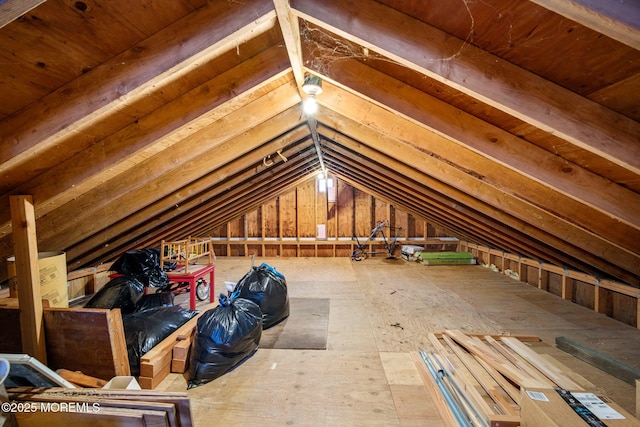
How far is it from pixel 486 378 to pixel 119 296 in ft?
10.5

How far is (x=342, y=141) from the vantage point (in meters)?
3.33

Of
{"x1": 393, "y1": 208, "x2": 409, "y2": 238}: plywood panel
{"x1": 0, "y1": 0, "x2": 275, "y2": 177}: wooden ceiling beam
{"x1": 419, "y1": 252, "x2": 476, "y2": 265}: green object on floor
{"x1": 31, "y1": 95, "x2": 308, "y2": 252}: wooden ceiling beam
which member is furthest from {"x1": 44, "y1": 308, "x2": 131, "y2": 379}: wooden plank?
{"x1": 393, "y1": 208, "x2": 409, "y2": 238}: plywood panel

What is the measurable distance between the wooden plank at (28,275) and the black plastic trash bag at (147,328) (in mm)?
476

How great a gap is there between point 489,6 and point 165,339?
2.84 m

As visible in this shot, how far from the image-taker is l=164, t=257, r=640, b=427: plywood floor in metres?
1.74

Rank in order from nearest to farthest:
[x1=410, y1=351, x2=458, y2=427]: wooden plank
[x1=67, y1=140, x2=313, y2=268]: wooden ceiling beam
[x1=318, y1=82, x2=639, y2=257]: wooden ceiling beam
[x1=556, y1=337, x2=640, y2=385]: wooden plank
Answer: [x1=410, y1=351, x2=458, y2=427]: wooden plank < [x1=318, y1=82, x2=639, y2=257]: wooden ceiling beam < [x1=556, y1=337, x2=640, y2=385]: wooden plank < [x1=67, y1=140, x2=313, y2=268]: wooden ceiling beam

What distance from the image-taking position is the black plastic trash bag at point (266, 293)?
9.45 feet

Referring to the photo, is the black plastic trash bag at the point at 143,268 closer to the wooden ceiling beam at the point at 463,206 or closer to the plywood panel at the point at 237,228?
the wooden ceiling beam at the point at 463,206

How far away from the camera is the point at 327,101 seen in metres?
2.29

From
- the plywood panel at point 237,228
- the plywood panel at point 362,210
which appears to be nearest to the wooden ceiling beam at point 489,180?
the plywood panel at point 362,210

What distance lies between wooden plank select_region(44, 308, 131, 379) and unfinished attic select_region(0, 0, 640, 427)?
0.01 m

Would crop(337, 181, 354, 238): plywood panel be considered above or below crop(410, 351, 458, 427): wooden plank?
above

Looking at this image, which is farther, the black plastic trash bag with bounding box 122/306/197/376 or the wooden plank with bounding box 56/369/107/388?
the black plastic trash bag with bounding box 122/306/197/376

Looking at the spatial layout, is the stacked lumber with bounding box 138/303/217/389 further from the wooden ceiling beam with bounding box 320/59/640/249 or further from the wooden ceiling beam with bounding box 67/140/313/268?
the wooden ceiling beam with bounding box 320/59/640/249
